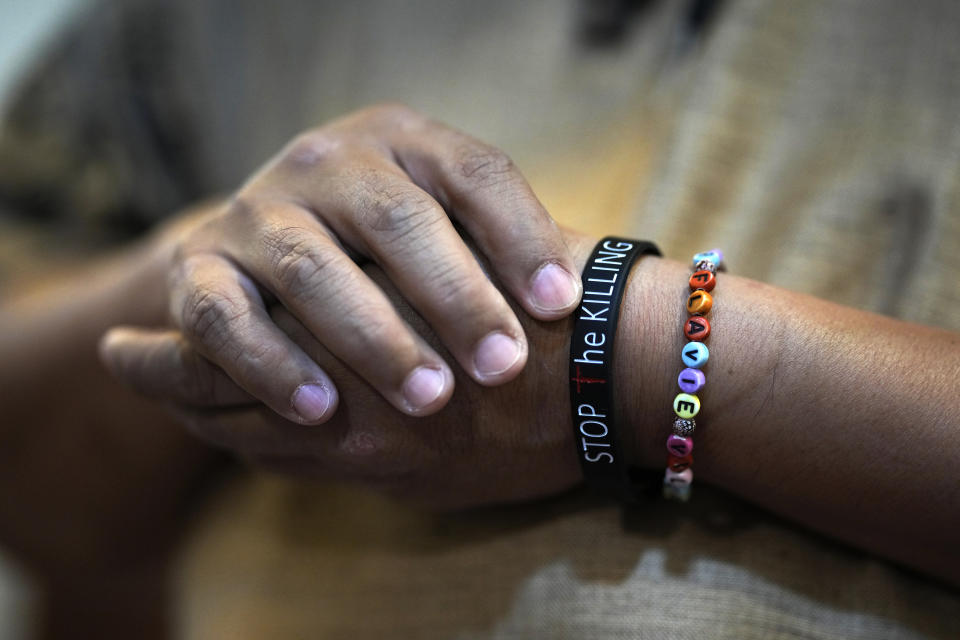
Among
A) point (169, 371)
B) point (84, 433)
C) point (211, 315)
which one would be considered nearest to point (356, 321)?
point (211, 315)

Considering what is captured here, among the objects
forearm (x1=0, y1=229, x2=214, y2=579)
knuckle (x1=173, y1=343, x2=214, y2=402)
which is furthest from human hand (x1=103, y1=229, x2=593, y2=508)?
forearm (x1=0, y1=229, x2=214, y2=579)

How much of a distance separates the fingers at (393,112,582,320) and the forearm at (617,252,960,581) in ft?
0.21

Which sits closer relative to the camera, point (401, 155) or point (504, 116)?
point (401, 155)

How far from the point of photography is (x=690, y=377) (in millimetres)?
550

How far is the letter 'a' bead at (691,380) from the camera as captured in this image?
0.55 meters

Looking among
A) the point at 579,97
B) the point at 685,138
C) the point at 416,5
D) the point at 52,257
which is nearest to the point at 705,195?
the point at 685,138

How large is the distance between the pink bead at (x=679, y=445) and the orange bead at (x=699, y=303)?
9 cm

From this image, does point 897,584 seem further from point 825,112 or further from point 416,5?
point 416,5

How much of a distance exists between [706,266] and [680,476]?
17 centimetres

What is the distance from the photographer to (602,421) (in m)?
0.56

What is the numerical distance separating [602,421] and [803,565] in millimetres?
221

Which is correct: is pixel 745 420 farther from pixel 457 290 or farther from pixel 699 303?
pixel 457 290

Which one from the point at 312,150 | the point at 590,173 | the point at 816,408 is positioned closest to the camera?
the point at 816,408

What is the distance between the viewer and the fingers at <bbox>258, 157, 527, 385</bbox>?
55cm
